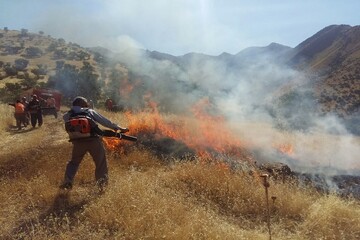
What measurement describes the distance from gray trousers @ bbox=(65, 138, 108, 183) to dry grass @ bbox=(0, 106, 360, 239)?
0.30 meters

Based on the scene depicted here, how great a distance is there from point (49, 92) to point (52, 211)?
1889cm

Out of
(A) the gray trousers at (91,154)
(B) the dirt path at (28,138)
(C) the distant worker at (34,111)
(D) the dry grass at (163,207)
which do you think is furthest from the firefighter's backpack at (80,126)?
(C) the distant worker at (34,111)

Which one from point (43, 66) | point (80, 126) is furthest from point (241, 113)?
point (43, 66)

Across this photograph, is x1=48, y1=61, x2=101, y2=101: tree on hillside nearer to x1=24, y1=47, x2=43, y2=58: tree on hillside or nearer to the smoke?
the smoke

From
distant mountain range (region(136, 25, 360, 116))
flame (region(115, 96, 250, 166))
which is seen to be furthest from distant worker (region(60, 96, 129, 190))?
distant mountain range (region(136, 25, 360, 116))

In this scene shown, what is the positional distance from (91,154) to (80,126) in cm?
70

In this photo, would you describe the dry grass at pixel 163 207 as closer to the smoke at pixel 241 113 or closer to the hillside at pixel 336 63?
the smoke at pixel 241 113

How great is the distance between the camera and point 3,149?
1220 centimetres

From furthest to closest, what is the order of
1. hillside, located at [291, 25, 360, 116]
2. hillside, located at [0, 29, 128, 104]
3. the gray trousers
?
hillside, located at [291, 25, 360, 116] → hillside, located at [0, 29, 128, 104] → the gray trousers

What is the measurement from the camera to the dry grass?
5.88m

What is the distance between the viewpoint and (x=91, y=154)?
7.43m

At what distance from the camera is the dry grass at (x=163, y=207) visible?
5.88 meters

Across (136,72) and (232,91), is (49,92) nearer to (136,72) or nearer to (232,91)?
(136,72)

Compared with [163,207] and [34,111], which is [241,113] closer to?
[34,111]
